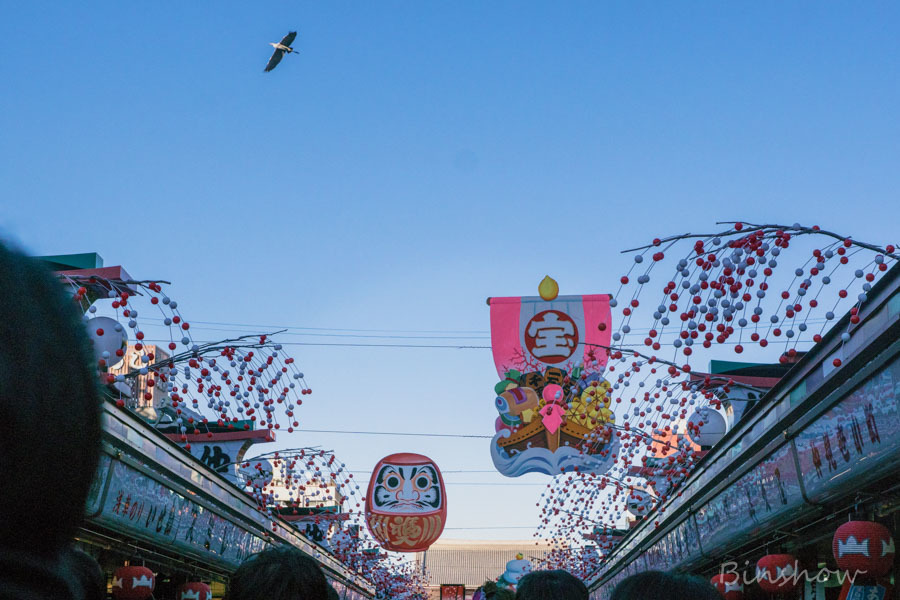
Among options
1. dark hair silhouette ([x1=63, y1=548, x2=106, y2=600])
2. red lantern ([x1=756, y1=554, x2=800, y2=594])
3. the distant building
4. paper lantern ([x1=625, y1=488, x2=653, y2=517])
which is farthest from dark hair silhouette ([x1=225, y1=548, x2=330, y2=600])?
the distant building

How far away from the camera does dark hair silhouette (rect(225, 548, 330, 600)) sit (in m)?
2.75

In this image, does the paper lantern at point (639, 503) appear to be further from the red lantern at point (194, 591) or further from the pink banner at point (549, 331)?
the red lantern at point (194, 591)

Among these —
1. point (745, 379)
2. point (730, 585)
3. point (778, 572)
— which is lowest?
point (778, 572)

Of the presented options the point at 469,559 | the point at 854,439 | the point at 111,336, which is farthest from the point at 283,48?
the point at 469,559

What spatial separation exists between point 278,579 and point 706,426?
1196 centimetres

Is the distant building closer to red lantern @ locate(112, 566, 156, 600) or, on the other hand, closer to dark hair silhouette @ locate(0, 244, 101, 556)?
red lantern @ locate(112, 566, 156, 600)

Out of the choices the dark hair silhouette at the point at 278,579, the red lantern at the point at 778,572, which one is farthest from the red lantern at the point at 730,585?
the dark hair silhouette at the point at 278,579

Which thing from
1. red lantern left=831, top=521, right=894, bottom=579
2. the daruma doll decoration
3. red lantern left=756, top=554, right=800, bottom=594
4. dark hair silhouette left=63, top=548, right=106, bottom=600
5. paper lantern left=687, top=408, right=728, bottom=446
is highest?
the daruma doll decoration

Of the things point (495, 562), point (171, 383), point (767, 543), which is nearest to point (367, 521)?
point (171, 383)

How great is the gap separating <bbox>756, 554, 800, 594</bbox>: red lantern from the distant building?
166ft

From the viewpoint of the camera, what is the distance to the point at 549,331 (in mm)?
17000

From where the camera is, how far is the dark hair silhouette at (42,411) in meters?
0.77

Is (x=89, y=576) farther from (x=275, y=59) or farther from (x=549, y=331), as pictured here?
(x=549, y=331)

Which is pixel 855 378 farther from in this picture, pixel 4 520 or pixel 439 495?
pixel 439 495
